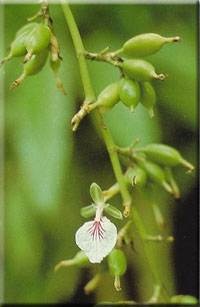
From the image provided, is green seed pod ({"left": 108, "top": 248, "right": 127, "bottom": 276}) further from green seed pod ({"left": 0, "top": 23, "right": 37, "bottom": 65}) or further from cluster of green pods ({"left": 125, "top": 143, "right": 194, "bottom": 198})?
green seed pod ({"left": 0, "top": 23, "right": 37, "bottom": 65})

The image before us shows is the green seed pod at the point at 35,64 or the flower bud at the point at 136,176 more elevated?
the green seed pod at the point at 35,64

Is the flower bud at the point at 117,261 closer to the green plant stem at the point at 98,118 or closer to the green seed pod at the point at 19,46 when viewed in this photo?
the green plant stem at the point at 98,118

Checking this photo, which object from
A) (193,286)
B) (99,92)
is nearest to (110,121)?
(99,92)

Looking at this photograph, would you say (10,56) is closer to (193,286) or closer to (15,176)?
(15,176)

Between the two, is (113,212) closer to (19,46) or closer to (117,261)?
(117,261)

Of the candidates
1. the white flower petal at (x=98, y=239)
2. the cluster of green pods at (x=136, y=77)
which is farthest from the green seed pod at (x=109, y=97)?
the white flower petal at (x=98, y=239)

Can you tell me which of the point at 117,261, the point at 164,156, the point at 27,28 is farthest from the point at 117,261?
the point at 27,28
